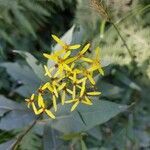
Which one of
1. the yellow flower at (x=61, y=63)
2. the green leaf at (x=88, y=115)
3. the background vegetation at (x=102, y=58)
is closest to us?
the yellow flower at (x=61, y=63)

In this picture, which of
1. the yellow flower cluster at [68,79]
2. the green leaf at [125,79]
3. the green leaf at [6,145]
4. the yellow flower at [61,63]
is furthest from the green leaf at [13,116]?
the green leaf at [125,79]

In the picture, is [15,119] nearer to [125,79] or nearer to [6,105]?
[6,105]

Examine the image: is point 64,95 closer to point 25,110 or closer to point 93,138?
point 25,110

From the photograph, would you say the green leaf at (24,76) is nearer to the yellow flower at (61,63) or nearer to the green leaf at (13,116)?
the green leaf at (13,116)

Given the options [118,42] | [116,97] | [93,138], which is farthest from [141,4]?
[93,138]

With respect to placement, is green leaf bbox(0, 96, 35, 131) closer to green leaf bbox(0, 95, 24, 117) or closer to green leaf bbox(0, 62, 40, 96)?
green leaf bbox(0, 95, 24, 117)

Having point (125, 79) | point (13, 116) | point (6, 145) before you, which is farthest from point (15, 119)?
point (125, 79)
